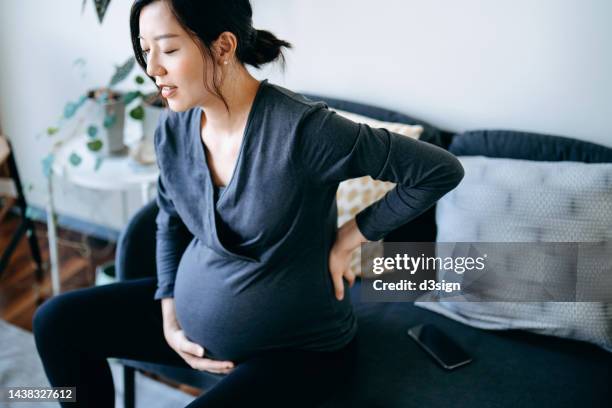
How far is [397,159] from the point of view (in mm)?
954

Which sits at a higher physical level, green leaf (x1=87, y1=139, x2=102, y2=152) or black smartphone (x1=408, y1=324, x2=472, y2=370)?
green leaf (x1=87, y1=139, x2=102, y2=152)

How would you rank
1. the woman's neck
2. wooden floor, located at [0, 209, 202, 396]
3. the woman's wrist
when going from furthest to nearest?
wooden floor, located at [0, 209, 202, 396] < the woman's wrist < the woman's neck

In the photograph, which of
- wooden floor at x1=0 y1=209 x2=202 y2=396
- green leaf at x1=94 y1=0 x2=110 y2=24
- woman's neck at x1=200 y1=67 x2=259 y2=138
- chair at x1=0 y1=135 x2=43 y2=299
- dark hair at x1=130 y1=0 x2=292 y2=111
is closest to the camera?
dark hair at x1=130 y1=0 x2=292 y2=111

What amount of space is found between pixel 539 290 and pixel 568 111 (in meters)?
0.46

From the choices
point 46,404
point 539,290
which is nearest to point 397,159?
point 539,290

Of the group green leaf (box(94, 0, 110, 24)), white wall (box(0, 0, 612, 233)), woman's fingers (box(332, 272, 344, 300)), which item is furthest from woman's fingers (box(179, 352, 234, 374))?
green leaf (box(94, 0, 110, 24))

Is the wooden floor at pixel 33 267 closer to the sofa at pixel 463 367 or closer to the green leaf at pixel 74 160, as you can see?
the green leaf at pixel 74 160

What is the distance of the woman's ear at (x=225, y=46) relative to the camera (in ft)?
3.02

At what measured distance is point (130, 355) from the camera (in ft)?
3.84

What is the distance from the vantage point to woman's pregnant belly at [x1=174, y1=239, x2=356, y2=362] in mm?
1046

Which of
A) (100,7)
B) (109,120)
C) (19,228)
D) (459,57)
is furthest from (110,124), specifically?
(459,57)

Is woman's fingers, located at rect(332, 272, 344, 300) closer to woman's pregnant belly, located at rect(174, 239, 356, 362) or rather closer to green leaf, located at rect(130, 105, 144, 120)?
woman's pregnant belly, located at rect(174, 239, 356, 362)

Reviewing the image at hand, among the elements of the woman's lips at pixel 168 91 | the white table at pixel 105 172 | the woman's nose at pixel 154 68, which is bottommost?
the white table at pixel 105 172

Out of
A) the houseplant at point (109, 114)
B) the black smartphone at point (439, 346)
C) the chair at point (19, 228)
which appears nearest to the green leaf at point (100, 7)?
the houseplant at point (109, 114)
